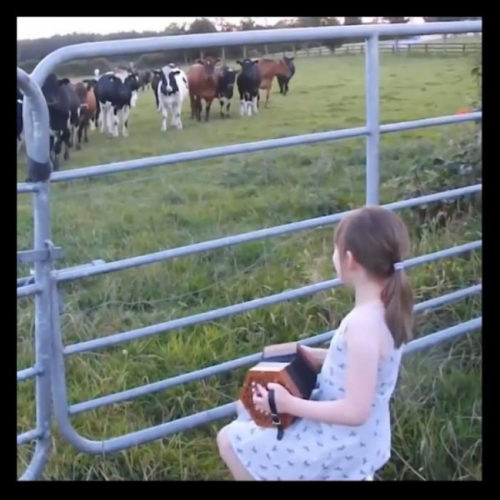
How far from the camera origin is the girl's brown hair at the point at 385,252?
247cm

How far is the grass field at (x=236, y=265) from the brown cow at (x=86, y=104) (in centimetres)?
12

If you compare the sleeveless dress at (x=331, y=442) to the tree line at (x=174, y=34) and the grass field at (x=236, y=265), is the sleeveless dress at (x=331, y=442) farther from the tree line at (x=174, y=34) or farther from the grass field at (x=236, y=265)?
the tree line at (x=174, y=34)

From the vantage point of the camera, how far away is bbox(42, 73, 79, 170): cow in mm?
4969

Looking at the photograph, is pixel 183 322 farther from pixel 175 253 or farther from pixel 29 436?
pixel 29 436

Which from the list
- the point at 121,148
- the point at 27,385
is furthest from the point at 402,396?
the point at 121,148

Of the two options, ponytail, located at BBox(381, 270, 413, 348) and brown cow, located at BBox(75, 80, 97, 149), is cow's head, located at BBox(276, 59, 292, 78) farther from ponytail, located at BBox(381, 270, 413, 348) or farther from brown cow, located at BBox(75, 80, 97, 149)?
ponytail, located at BBox(381, 270, 413, 348)

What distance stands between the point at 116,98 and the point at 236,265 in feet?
7.13

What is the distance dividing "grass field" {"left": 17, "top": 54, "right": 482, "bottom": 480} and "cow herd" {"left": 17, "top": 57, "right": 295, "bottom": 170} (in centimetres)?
9

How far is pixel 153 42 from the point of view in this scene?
286cm

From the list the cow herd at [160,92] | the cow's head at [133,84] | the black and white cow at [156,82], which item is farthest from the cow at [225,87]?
the cow's head at [133,84]

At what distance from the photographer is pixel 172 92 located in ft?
19.5

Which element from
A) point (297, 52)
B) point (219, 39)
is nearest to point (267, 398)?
point (219, 39)
